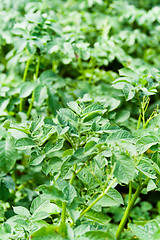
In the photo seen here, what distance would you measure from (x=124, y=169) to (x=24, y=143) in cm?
33

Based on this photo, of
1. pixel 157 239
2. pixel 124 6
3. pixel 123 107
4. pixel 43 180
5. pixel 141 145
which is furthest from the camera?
pixel 124 6

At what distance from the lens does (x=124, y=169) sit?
0.74 meters

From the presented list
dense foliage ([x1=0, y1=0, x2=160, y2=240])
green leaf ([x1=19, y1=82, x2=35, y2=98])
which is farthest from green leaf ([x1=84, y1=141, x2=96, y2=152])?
green leaf ([x1=19, y1=82, x2=35, y2=98])

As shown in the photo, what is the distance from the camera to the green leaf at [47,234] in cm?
68

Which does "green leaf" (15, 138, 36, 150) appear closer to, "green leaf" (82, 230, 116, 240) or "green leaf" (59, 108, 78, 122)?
"green leaf" (59, 108, 78, 122)

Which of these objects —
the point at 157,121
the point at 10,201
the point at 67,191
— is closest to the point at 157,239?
the point at 67,191

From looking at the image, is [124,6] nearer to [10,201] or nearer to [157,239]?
[10,201]

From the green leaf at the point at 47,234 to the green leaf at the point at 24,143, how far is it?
11.4 inches

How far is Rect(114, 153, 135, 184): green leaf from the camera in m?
0.74

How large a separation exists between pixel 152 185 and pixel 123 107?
1.07m

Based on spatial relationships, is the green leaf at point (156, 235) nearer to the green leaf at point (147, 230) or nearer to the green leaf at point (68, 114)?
the green leaf at point (147, 230)

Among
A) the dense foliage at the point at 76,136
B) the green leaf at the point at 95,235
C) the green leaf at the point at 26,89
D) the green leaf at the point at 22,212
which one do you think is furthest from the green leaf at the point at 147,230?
the green leaf at the point at 26,89

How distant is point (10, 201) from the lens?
1353 mm

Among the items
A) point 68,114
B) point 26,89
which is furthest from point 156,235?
point 26,89
